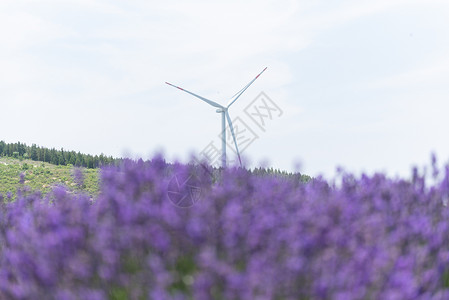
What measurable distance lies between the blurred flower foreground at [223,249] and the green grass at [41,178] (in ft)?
32.6

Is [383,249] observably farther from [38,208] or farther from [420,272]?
[38,208]

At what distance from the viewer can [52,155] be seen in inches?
830

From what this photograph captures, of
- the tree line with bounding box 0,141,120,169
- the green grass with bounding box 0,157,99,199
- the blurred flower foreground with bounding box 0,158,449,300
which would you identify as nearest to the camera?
the blurred flower foreground with bounding box 0,158,449,300

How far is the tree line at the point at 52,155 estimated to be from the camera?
20.7 metres

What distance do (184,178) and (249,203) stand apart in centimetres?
61

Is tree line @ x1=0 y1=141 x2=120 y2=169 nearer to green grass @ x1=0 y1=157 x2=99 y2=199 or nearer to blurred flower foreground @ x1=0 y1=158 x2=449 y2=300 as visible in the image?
green grass @ x1=0 y1=157 x2=99 y2=199

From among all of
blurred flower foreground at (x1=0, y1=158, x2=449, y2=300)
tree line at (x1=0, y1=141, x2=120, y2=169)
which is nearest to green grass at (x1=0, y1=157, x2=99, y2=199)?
tree line at (x1=0, y1=141, x2=120, y2=169)

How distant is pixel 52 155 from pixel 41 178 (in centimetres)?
484

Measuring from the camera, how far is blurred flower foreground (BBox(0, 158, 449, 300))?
2707 mm

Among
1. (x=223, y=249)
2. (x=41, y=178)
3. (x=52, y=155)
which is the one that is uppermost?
(x=52, y=155)

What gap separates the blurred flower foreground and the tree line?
1676 cm

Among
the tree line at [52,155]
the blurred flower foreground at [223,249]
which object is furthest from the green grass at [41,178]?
the blurred flower foreground at [223,249]

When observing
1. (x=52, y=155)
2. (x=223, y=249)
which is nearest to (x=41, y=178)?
(x=52, y=155)

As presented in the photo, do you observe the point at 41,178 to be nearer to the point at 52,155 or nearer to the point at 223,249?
the point at 52,155
